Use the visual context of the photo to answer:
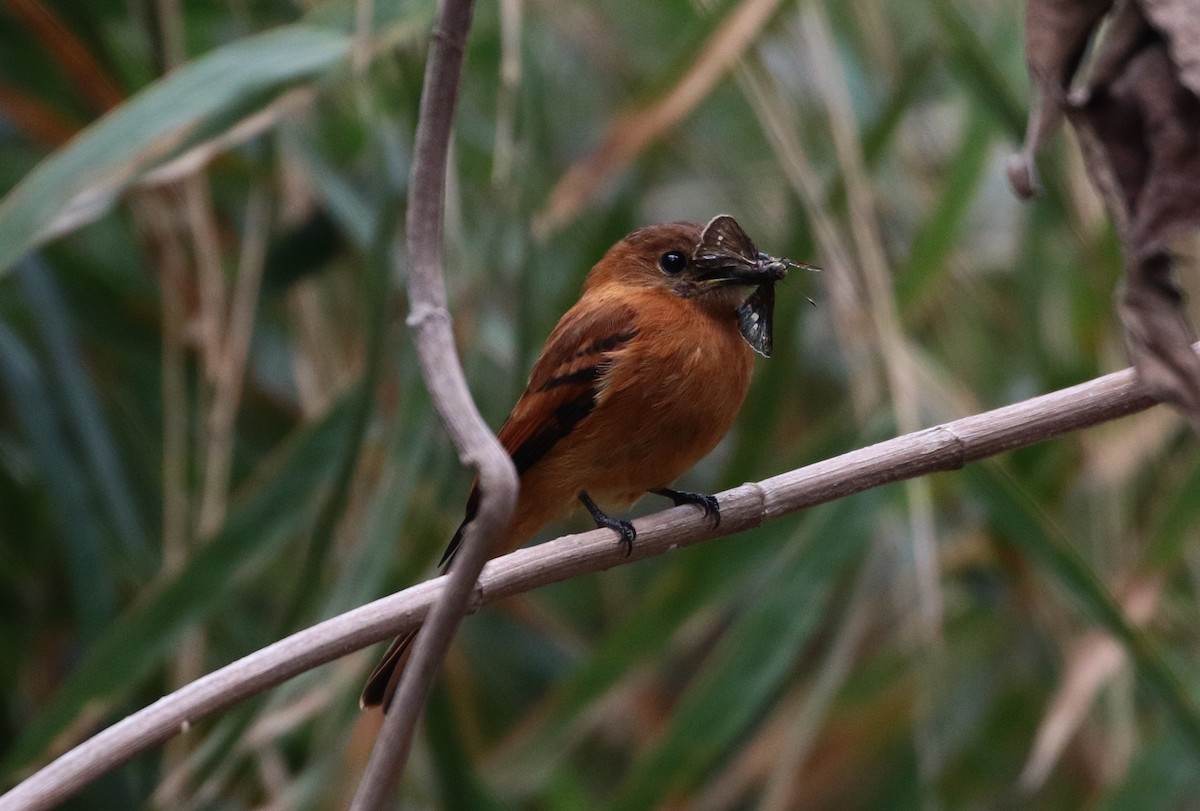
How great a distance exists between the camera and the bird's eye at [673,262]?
122 inches

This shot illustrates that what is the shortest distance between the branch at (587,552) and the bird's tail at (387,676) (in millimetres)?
560

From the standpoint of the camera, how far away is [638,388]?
2855 millimetres

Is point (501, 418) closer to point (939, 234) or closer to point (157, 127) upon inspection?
point (157, 127)

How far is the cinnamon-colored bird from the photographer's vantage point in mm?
2795

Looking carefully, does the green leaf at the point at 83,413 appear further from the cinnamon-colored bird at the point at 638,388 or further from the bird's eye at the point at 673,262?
the bird's eye at the point at 673,262

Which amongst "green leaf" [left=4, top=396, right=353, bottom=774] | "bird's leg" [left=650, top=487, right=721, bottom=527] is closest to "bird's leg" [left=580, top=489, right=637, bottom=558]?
"bird's leg" [left=650, top=487, right=721, bottom=527]

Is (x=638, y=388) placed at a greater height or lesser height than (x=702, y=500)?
greater

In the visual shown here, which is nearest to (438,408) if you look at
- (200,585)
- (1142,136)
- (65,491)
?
(1142,136)

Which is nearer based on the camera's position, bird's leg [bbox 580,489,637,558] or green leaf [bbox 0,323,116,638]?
bird's leg [bbox 580,489,637,558]

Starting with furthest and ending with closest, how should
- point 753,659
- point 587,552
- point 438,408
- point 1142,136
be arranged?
point 753,659 < point 587,552 < point 438,408 < point 1142,136

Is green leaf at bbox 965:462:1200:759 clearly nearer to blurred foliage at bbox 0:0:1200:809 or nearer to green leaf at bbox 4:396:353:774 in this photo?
blurred foliage at bbox 0:0:1200:809

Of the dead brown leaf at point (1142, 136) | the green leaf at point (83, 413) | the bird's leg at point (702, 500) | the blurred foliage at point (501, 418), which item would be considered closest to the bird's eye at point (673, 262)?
the blurred foliage at point (501, 418)

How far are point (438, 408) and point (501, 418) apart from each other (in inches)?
85.6

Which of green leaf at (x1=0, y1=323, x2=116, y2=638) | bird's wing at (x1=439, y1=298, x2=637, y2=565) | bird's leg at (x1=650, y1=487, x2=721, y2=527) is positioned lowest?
bird's leg at (x1=650, y1=487, x2=721, y2=527)
